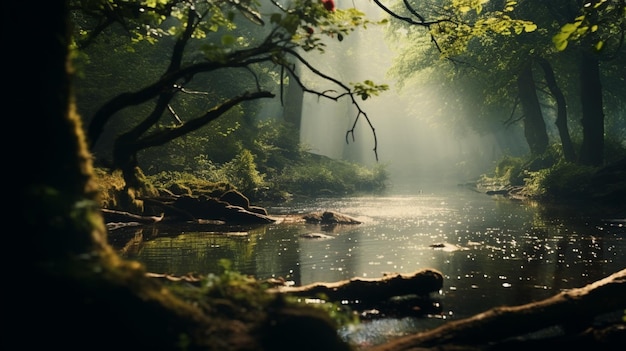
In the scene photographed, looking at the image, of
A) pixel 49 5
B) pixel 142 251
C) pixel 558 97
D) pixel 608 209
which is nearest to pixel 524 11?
pixel 558 97

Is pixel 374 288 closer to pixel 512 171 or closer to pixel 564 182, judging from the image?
pixel 564 182

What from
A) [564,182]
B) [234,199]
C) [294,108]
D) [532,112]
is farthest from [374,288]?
[294,108]

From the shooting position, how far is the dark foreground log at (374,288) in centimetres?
855

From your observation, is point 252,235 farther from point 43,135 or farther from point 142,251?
point 43,135

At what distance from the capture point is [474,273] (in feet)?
39.6

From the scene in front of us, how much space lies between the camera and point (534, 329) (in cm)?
620

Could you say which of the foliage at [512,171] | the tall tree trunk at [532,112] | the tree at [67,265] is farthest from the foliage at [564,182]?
the tree at [67,265]

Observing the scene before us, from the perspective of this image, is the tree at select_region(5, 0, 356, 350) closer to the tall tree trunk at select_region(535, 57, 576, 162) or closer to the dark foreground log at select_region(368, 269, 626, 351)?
the dark foreground log at select_region(368, 269, 626, 351)

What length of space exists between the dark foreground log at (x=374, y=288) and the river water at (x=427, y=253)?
524mm

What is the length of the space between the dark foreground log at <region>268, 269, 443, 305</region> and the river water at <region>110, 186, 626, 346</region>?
52cm

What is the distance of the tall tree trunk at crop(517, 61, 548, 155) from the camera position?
42.2 meters

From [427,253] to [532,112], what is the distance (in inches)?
1266

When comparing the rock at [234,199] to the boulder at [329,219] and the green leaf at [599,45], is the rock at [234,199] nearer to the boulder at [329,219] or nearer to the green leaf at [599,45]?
the boulder at [329,219]

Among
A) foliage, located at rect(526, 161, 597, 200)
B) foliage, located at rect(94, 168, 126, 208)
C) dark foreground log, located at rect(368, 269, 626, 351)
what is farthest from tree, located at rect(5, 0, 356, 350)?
foliage, located at rect(526, 161, 597, 200)
